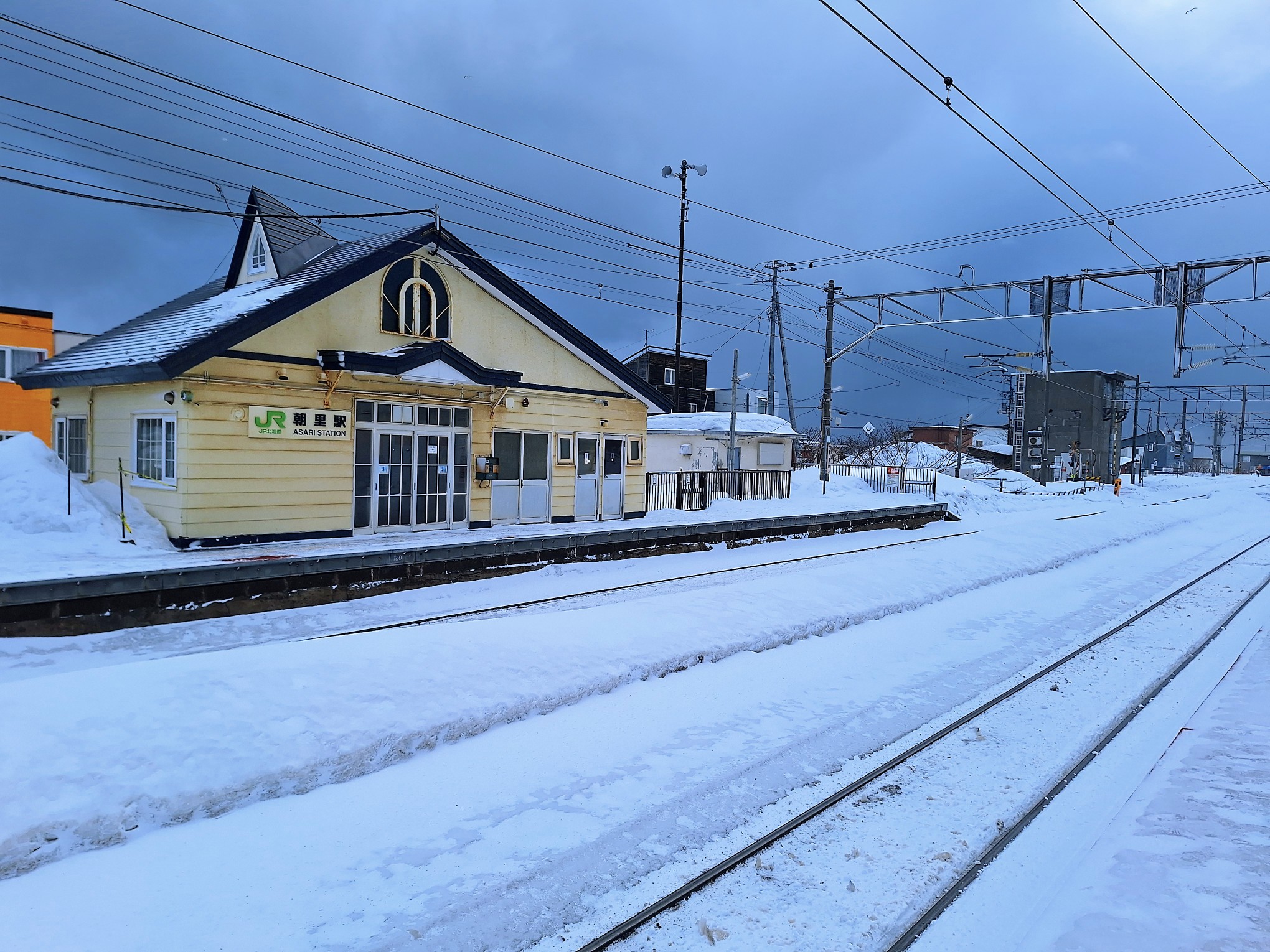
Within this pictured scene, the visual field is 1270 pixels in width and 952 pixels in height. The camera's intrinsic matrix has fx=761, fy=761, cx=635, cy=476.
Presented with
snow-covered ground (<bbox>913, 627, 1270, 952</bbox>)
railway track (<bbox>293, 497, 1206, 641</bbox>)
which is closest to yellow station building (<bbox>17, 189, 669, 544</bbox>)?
railway track (<bbox>293, 497, 1206, 641</bbox>)

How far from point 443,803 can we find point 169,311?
1881cm

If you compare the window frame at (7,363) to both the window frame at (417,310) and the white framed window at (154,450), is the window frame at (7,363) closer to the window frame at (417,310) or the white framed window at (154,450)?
the white framed window at (154,450)

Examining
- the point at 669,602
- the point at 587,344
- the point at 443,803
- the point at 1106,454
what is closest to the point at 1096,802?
the point at 443,803

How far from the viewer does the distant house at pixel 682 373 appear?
50.8 meters

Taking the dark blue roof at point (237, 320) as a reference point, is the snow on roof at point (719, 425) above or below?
below

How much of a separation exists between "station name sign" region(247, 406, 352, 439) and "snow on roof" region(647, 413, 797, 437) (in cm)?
1967

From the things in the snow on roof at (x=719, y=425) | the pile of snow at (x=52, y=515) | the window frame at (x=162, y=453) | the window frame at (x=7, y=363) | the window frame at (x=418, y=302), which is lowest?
the pile of snow at (x=52, y=515)

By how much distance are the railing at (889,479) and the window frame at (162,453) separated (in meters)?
27.4

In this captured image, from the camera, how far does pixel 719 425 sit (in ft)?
114

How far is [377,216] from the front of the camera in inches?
584

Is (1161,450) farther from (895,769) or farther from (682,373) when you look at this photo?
(895,769)

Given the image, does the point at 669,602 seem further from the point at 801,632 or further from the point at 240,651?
the point at 240,651

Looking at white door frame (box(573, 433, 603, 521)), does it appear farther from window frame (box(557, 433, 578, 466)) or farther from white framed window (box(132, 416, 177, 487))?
white framed window (box(132, 416, 177, 487))

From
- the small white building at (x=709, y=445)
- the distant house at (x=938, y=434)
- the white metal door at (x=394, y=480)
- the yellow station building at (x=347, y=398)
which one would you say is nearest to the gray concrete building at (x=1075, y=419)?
the distant house at (x=938, y=434)
